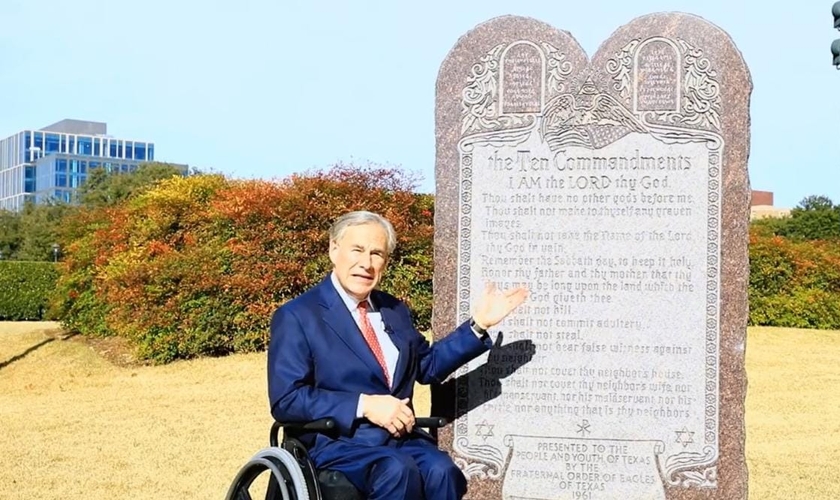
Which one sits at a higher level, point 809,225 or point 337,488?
point 809,225

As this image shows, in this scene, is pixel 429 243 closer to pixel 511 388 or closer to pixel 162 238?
pixel 162 238

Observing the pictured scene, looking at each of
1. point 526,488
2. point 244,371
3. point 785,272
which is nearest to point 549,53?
point 526,488

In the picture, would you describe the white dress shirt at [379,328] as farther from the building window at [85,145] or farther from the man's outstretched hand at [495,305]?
the building window at [85,145]

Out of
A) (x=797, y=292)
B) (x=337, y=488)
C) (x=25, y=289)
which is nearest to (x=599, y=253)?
(x=337, y=488)

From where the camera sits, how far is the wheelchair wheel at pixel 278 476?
2.99 m

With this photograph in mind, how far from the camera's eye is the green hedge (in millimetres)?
20578

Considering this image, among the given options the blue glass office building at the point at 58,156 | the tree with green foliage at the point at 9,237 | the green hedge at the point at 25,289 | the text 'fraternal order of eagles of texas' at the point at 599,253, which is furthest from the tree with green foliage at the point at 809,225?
the blue glass office building at the point at 58,156

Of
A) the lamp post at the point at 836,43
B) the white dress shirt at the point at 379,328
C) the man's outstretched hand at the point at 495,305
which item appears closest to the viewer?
the white dress shirt at the point at 379,328

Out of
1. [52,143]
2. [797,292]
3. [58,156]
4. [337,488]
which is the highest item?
[52,143]

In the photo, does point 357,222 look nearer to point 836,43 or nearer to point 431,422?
point 431,422

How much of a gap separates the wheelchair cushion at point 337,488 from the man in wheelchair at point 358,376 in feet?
0.07

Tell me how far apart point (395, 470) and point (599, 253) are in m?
1.44

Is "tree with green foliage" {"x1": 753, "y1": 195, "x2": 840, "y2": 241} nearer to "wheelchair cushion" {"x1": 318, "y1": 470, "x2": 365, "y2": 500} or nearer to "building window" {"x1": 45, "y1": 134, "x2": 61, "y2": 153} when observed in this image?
"wheelchair cushion" {"x1": 318, "y1": 470, "x2": 365, "y2": 500}

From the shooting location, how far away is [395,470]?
3.12 metres
